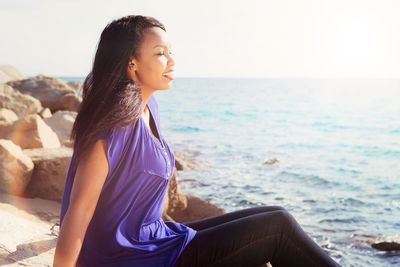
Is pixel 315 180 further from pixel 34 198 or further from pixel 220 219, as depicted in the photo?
pixel 220 219

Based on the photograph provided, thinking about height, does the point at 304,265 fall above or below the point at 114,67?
below

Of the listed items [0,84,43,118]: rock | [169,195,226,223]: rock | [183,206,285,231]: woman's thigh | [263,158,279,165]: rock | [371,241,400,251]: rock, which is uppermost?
[183,206,285,231]: woman's thigh

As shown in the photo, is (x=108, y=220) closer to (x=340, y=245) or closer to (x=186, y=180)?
(x=340, y=245)

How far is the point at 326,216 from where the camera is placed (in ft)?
26.5

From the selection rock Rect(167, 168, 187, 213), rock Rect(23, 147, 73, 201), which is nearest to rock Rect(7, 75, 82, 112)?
rock Rect(167, 168, 187, 213)

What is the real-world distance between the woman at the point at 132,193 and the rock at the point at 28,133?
3.87 meters

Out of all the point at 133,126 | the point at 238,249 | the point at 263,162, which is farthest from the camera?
the point at 263,162

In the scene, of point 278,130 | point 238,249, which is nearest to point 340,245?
point 238,249

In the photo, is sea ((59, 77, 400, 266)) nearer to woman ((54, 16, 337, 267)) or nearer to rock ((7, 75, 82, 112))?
rock ((7, 75, 82, 112))

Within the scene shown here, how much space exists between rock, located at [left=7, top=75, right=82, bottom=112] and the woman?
10.8 metres

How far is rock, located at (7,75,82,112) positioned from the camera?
12781mm

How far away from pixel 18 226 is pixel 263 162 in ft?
35.4

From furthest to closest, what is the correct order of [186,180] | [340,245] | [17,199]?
[186,180] → [340,245] → [17,199]

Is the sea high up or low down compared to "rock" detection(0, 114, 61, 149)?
down
